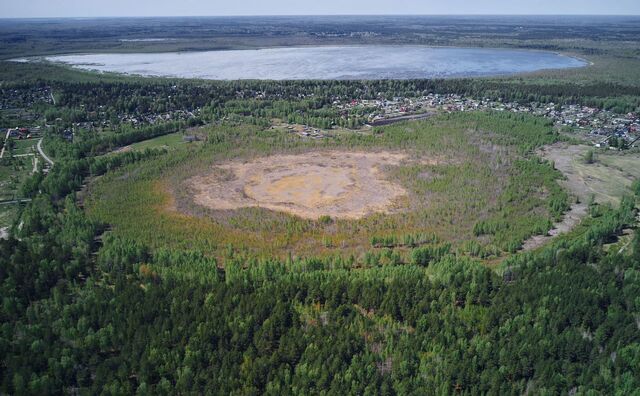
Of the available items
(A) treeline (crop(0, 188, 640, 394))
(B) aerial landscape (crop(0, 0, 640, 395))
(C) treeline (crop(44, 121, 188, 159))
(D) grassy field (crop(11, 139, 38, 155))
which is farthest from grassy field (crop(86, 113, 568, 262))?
(D) grassy field (crop(11, 139, 38, 155))

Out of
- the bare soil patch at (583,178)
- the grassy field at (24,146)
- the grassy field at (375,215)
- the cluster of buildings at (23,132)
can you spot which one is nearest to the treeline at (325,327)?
the grassy field at (375,215)

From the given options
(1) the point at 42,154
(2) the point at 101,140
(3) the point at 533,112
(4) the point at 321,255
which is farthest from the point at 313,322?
(3) the point at 533,112

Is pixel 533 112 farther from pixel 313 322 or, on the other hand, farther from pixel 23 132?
pixel 23 132

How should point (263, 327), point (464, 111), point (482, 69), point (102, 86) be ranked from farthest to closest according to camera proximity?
point (482, 69)
point (102, 86)
point (464, 111)
point (263, 327)

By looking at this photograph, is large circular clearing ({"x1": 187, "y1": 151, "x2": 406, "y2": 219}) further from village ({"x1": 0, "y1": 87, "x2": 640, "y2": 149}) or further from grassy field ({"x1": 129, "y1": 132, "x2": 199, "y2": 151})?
village ({"x1": 0, "y1": 87, "x2": 640, "y2": 149})

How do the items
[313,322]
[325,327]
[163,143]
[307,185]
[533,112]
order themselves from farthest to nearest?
[533,112] → [163,143] → [307,185] → [313,322] → [325,327]

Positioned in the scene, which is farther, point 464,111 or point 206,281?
point 464,111

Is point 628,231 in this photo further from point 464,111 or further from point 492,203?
point 464,111

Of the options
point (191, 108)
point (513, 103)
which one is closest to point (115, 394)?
point (191, 108)

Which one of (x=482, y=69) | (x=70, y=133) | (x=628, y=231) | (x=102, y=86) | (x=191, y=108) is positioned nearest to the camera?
(x=628, y=231)
